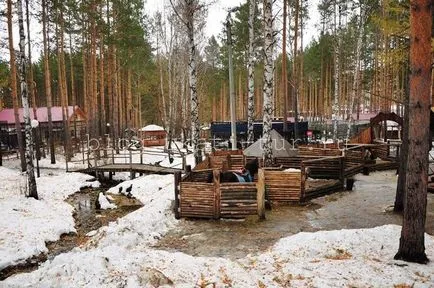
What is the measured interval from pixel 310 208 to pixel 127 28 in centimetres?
2048

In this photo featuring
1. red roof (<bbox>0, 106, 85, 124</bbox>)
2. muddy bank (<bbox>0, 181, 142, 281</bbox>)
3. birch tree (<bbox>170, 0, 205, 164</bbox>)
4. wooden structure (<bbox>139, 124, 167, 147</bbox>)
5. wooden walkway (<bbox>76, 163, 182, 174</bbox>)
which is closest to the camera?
muddy bank (<bbox>0, 181, 142, 281</bbox>)

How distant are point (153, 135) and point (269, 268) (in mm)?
32287

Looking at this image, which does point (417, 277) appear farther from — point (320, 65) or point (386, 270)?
point (320, 65)

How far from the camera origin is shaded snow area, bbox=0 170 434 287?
17.4ft

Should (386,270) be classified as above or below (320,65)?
below

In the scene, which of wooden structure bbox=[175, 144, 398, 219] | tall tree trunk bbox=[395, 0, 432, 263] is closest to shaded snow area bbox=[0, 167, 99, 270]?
wooden structure bbox=[175, 144, 398, 219]

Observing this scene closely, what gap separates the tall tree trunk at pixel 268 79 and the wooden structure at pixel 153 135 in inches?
932

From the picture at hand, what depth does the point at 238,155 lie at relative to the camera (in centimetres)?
1571

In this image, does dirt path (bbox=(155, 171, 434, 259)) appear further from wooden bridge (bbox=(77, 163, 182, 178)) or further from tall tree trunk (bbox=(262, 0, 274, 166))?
wooden bridge (bbox=(77, 163, 182, 178))

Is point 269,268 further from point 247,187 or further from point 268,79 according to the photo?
point 268,79

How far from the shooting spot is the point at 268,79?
1241 cm

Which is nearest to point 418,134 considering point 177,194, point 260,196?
point 260,196

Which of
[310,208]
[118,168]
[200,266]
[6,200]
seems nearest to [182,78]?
[118,168]

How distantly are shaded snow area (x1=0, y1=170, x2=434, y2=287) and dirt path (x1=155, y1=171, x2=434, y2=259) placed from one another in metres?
0.82
